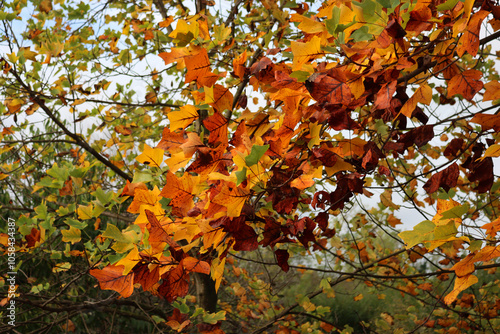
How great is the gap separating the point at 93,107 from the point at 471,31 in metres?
2.60

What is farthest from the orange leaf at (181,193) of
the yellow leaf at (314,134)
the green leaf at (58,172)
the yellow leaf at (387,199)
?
the yellow leaf at (387,199)

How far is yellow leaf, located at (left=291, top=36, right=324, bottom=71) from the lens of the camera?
2.65 ft

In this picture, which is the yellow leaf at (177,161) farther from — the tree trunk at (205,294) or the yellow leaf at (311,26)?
the tree trunk at (205,294)

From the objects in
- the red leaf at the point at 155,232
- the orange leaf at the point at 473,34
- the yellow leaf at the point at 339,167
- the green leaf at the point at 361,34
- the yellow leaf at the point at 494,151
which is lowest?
the red leaf at the point at 155,232

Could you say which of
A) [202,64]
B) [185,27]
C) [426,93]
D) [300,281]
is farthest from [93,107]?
[300,281]

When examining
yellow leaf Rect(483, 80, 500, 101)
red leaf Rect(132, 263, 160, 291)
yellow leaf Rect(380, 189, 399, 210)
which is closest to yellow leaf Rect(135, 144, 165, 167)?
red leaf Rect(132, 263, 160, 291)

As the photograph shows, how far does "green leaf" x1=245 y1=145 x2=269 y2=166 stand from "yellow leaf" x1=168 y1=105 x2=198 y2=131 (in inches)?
11.2

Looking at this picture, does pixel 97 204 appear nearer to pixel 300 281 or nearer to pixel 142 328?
pixel 142 328

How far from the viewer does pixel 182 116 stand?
0.92m

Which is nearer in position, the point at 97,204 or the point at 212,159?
the point at 212,159

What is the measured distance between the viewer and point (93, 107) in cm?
282

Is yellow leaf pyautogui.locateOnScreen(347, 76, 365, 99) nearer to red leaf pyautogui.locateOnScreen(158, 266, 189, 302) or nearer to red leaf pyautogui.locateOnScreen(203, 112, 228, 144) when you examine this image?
red leaf pyautogui.locateOnScreen(203, 112, 228, 144)

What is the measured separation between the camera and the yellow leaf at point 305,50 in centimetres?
81

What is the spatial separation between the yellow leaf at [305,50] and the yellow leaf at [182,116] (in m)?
0.26
